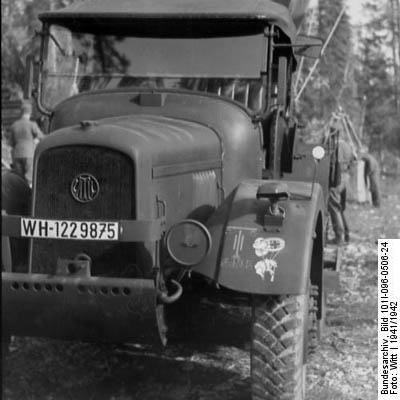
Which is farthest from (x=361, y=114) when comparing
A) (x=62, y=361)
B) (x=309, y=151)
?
(x=62, y=361)

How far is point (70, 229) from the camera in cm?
363

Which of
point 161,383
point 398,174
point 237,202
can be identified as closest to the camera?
point 237,202

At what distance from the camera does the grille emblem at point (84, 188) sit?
378 centimetres

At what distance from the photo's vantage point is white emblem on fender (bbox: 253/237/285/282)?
380 cm

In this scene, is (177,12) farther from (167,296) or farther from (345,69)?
(345,69)

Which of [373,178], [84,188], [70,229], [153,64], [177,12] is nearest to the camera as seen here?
[70,229]

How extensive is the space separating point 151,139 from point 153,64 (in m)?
1.30

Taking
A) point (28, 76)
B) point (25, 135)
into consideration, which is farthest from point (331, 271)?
point (25, 135)

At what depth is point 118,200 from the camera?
3766mm

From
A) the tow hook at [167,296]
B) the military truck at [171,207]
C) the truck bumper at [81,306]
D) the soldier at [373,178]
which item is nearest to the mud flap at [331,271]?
the military truck at [171,207]

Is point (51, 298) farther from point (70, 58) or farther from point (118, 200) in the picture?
point (70, 58)

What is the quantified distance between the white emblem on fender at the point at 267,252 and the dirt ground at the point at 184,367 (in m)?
0.92

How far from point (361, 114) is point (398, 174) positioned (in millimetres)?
8070

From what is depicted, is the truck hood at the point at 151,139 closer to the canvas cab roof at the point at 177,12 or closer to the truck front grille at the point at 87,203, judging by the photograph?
the truck front grille at the point at 87,203
